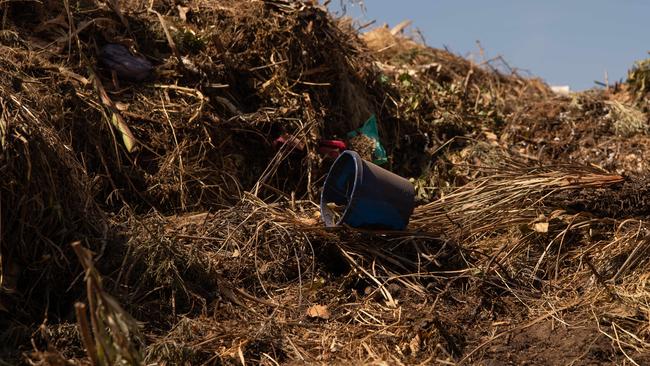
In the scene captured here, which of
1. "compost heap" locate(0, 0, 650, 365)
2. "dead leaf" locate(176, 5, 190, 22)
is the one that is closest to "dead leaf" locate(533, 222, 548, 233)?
"compost heap" locate(0, 0, 650, 365)

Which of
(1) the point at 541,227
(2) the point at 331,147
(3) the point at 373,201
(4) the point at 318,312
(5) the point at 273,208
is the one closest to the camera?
(4) the point at 318,312

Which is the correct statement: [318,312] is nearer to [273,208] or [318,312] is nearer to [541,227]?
[273,208]

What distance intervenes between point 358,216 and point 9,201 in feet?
6.27

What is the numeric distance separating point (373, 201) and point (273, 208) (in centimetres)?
75

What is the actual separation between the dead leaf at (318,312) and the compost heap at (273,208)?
17 mm

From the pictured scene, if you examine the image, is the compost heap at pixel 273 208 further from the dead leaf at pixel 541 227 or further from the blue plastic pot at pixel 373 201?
the blue plastic pot at pixel 373 201

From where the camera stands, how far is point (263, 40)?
21.3 feet

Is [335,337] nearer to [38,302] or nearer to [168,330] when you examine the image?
[168,330]

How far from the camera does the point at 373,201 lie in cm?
501

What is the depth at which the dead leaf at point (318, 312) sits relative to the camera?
15.0ft

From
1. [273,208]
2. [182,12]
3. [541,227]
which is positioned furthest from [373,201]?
[182,12]

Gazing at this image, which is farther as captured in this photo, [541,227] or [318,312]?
[541,227]

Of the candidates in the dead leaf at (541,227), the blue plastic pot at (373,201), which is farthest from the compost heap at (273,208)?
the blue plastic pot at (373,201)

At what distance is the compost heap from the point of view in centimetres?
419
